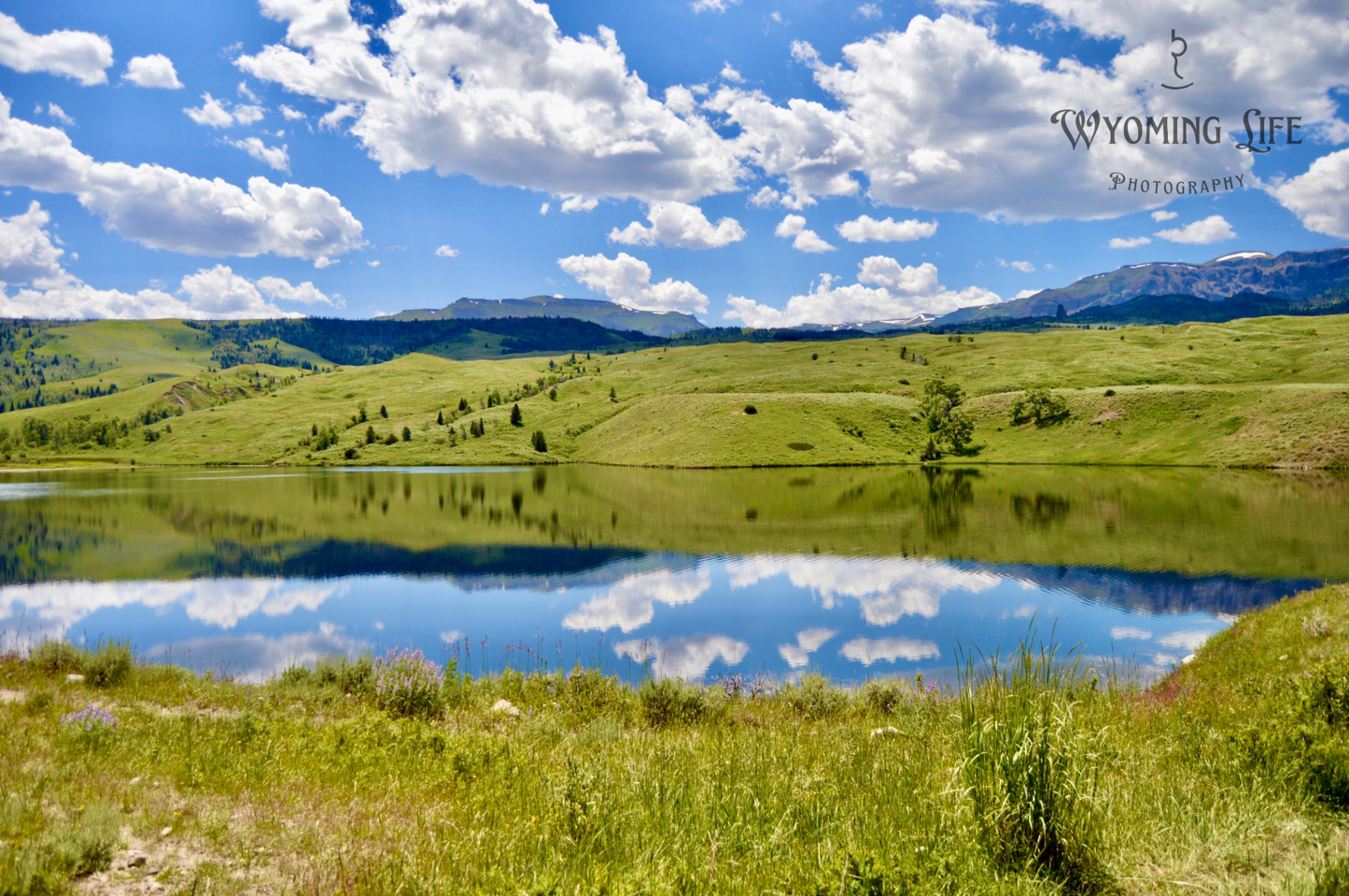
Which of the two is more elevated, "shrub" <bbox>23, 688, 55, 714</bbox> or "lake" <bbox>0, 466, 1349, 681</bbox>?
"shrub" <bbox>23, 688, 55, 714</bbox>

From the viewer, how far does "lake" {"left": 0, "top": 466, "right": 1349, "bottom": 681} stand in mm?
26219

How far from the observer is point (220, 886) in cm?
611

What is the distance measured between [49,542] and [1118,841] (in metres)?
74.2

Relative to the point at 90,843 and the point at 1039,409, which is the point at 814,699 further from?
the point at 1039,409

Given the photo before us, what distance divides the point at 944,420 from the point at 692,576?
113000 mm

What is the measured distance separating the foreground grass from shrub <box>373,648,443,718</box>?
117 inches

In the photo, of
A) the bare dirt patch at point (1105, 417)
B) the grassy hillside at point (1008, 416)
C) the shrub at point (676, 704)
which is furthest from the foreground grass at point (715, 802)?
the bare dirt patch at point (1105, 417)

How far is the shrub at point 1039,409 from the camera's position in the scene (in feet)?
433

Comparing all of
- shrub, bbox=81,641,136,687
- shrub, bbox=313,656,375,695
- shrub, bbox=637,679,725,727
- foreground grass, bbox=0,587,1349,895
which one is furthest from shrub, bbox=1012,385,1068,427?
shrub, bbox=81,641,136,687

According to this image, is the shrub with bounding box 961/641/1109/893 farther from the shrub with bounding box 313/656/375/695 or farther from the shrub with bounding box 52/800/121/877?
the shrub with bounding box 313/656/375/695

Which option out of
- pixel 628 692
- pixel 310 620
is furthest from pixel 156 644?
pixel 628 692

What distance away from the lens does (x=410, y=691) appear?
52.1 feet

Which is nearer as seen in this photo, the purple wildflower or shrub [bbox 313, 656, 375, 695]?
the purple wildflower

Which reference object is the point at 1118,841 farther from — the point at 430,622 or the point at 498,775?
the point at 430,622
